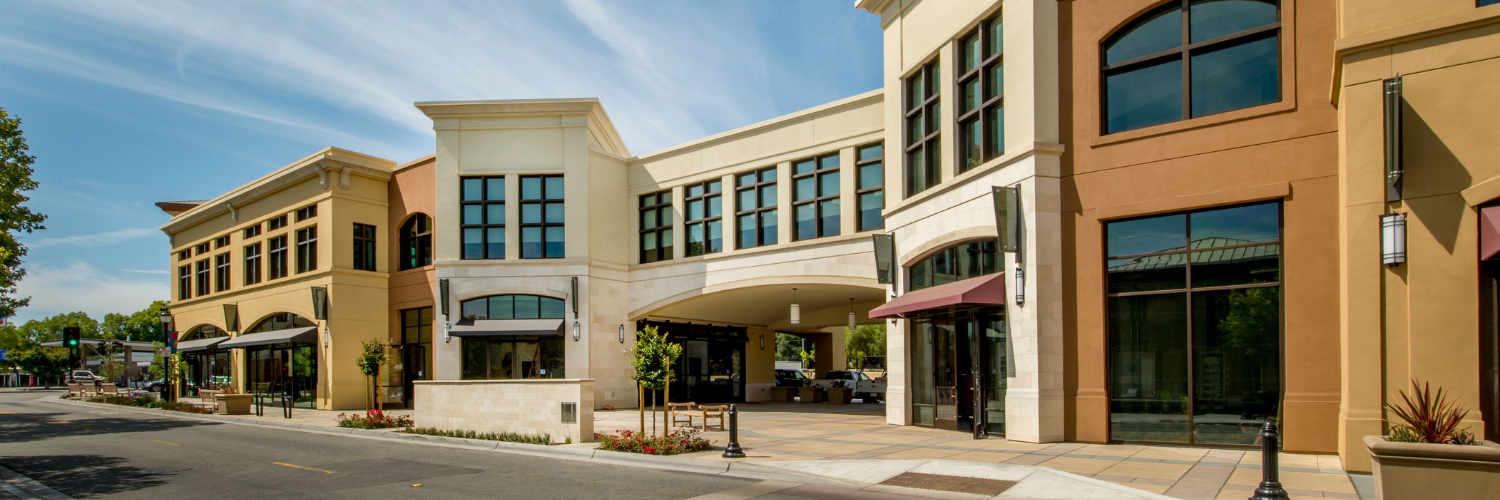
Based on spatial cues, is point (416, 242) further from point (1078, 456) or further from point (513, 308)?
point (1078, 456)

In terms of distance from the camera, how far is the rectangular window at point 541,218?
96.7 feet

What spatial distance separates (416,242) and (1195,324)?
27533 millimetres

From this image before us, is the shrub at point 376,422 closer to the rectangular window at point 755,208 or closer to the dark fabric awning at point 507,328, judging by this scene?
the dark fabric awning at point 507,328

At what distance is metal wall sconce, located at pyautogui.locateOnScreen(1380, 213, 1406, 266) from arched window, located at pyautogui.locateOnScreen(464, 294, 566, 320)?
23.0m

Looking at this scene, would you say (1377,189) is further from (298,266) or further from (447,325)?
(298,266)

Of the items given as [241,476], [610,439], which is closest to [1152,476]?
[610,439]

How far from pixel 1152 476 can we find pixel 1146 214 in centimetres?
543

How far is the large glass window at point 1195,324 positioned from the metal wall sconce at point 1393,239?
213cm

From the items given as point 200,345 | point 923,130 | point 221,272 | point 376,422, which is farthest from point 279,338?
point 923,130

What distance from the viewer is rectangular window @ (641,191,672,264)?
29875 millimetres

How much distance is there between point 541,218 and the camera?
29.6 metres

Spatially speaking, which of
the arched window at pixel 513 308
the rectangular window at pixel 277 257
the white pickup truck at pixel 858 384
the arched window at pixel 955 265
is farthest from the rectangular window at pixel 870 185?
the rectangular window at pixel 277 257

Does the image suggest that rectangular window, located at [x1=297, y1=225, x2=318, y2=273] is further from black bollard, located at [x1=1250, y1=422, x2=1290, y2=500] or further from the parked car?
black bollard, located at [x1=1250, y1=422, x2=1290, y2=500]

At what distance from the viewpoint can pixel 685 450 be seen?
14930mm
